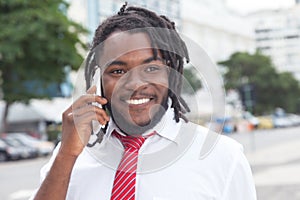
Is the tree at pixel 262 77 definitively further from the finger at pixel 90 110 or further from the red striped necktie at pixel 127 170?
the finger at pixel 90 110

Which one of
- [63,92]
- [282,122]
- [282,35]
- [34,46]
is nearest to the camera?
[34,46]

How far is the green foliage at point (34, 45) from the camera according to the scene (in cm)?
2466

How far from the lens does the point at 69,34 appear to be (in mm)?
25922

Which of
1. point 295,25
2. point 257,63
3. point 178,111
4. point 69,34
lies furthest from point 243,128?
point 295,25

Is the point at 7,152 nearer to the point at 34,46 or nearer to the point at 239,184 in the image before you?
the point at 34,46

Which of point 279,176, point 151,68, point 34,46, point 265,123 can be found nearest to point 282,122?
point 265,123

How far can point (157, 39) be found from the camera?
5.14 ft

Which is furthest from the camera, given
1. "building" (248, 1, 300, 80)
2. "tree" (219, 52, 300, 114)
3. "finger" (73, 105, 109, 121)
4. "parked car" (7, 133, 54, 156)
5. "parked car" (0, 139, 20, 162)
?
"building" (248, 1, 300, 80)

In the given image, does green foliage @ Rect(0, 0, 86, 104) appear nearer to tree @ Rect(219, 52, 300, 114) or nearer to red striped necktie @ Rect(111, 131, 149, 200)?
red striped necktie @ Rect(111, 131, 149, 200)

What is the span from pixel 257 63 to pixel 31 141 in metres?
44.1

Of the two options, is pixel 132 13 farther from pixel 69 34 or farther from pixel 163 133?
pixel 69 34

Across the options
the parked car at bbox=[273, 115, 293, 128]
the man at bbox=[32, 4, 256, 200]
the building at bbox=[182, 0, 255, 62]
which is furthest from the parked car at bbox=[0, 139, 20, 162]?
the building at bbox=[182, 0, 255, 62]

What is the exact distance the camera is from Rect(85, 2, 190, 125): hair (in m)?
1.58

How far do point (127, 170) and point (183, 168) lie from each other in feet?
0.51
